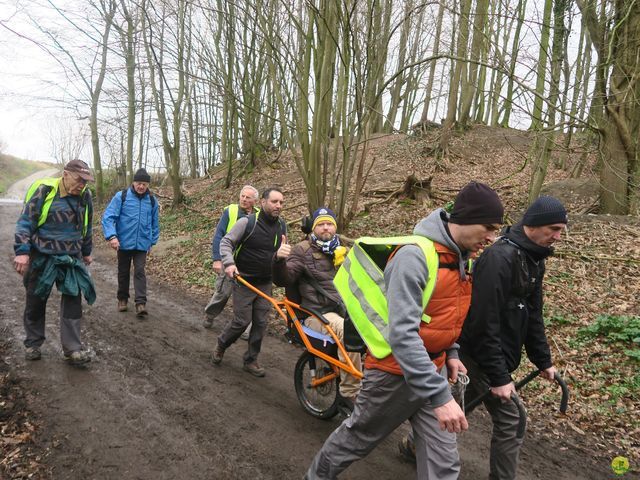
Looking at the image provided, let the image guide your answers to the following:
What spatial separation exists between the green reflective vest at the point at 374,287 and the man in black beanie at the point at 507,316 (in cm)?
77

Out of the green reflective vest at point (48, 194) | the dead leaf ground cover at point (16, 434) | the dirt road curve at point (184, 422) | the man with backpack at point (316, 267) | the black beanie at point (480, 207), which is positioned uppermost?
the black beanie at point (480, 207)

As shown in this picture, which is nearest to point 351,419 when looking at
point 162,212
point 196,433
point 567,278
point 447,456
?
point 447,456

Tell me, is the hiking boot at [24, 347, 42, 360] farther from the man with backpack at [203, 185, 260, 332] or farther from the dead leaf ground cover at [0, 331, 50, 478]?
the man with backpack at [203, 185, 260, 332]

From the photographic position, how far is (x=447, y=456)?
2.44m

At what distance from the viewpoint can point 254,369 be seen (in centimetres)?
523

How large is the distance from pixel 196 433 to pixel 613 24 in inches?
388

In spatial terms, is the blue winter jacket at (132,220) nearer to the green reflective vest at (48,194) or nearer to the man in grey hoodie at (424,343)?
the green reflective vest at (48,194)

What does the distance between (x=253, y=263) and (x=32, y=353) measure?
9.13 feet

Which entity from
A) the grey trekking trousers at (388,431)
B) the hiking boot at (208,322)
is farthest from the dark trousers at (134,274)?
the grey trekking trousers at (388,431)

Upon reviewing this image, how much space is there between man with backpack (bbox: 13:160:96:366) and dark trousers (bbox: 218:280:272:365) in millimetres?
1662

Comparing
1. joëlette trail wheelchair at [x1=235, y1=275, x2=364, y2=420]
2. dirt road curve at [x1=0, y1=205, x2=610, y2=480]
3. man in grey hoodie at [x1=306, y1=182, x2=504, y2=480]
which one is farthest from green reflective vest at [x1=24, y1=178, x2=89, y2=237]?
man in grey hoodie at [x1=306, y1=182, x2=504, y2=480]

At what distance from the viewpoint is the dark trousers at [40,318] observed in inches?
197

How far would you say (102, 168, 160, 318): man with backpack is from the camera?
7.12 meters

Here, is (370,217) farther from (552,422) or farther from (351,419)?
(351,419)
